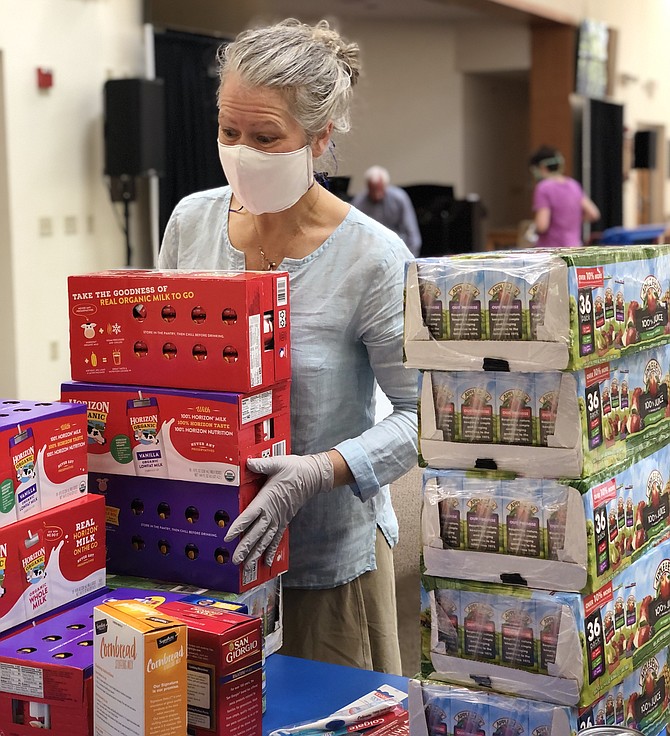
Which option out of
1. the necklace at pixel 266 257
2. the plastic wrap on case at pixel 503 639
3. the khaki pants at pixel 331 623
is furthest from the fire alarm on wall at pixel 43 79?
the plastic wrap on case at pixel 503 639

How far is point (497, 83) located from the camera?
15141 mm

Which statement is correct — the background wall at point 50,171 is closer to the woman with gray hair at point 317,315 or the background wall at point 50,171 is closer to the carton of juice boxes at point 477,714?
the woman with gray hair at point 317,315

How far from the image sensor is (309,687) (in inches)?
67.5

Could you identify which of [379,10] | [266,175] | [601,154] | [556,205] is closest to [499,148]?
[601,154]

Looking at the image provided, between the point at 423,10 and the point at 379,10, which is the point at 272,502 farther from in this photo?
the point at 423,10

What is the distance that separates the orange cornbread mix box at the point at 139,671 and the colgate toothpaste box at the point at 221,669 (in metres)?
0.07

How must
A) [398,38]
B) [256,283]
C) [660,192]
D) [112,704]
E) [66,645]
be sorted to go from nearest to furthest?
1. [112,704]
2. [66,645]
3. [256,283]
4. [398,38]
5. [660,192]

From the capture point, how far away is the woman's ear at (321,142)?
188cm

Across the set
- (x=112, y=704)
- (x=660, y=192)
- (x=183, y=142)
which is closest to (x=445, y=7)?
(x=660, y=192)

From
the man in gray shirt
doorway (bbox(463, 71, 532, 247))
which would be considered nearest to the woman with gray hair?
the man in gray shirt

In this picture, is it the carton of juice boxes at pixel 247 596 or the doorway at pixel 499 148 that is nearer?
the carton of juice boxes at pixel 247 596

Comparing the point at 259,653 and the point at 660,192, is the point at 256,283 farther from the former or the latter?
the point at 660,192

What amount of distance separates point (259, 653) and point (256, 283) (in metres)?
0.52

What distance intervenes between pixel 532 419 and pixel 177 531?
0.60 m
